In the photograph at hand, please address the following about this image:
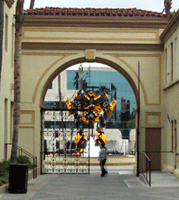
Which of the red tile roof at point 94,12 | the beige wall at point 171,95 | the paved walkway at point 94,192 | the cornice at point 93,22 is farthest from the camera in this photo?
the red tile roof at point 94,12

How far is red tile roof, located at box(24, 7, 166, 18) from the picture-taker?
2613cm

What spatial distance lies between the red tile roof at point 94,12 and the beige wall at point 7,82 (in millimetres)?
3097

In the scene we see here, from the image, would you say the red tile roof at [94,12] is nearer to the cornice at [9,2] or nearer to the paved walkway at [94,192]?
the cornice at [9,2]

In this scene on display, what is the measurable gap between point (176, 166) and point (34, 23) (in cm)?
999

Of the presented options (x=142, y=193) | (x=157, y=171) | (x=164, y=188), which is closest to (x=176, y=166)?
(x=157, y=171)

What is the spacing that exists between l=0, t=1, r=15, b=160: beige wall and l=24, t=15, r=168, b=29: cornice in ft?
8.20

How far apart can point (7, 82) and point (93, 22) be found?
6.00m

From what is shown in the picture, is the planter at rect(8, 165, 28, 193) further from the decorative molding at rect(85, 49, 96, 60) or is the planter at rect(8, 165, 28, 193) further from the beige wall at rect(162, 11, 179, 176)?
the decorative molding at rect(85, 49, 96, 60)

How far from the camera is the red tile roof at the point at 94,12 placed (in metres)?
26.1

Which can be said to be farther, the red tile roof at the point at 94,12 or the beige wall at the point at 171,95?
the red tile roof at the point at 94,12

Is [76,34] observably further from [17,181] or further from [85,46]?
[17,181]

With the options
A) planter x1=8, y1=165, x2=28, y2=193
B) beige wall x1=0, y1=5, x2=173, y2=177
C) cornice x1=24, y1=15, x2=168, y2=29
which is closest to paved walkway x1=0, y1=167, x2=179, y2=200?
planter x1=8, y1=165, x2=28, y2=193

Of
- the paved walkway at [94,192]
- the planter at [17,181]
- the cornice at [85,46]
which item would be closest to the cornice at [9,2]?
the cornice at [85,46]

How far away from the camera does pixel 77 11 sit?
26.2 meters
